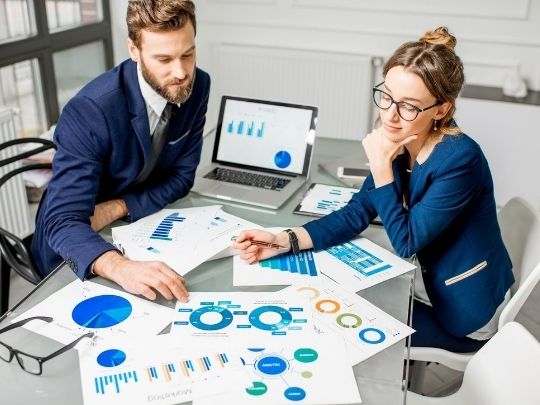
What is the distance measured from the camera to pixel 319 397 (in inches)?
42.9

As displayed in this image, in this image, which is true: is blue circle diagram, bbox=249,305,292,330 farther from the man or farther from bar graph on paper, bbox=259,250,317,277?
the man

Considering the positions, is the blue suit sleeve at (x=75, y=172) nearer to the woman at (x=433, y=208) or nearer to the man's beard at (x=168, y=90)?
the man's beard at (x=168, y=90)

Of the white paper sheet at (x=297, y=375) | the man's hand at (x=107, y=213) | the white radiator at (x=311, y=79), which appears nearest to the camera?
the white paper sheet at (x=297, y=375)

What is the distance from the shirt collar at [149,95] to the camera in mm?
1725

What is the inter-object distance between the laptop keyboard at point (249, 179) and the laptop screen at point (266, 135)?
0.05 meters

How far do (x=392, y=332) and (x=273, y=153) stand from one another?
948mm

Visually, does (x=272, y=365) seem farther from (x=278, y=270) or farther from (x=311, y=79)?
(x=311, y=79)

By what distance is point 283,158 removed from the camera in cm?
207

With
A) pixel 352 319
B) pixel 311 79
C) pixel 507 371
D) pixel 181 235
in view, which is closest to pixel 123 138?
pixel 181 235

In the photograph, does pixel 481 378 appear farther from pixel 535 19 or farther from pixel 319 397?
pixel 535 19

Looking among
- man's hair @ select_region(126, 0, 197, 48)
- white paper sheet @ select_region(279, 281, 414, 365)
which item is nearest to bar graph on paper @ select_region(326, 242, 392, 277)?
white paper sheet @ select_region(279, 281, 414, 365)

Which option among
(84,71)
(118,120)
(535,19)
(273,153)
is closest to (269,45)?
(84,71)

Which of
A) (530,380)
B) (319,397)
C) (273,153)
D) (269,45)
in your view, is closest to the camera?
(319,397)

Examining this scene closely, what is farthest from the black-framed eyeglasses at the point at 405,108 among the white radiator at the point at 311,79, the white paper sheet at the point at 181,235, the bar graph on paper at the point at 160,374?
the white radiator at the point at 311,79
